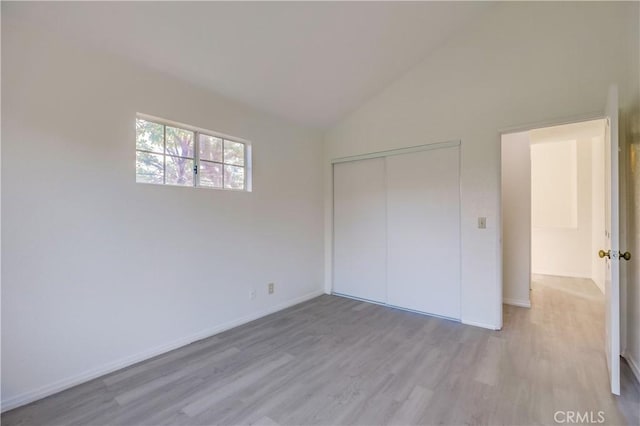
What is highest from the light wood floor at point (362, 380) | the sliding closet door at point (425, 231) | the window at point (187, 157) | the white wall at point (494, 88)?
the white wall at point (494, 88)

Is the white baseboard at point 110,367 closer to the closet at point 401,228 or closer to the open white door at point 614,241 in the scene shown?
the closet at point 401,228

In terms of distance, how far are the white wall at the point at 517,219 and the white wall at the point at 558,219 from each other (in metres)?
1.83

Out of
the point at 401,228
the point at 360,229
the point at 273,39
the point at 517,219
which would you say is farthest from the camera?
the point at 360,229

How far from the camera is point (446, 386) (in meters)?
1.98

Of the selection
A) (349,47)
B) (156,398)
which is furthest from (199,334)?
(349,47)

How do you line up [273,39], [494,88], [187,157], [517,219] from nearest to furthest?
[273,39]
[187,157]
[494,88]
[517,219]

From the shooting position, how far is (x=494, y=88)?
9.59ft

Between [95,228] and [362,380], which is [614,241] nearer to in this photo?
[362,380]

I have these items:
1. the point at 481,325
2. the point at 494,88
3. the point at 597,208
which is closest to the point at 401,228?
the point at 481,325

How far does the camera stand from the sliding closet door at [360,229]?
3.81 meters

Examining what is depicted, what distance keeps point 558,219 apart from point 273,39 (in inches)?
244

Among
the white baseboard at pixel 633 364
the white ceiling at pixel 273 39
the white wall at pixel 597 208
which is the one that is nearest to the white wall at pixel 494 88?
the white ceiling at pixel 273 39

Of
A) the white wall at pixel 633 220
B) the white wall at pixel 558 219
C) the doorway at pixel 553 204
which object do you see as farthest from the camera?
the white wall at pixel 558 219

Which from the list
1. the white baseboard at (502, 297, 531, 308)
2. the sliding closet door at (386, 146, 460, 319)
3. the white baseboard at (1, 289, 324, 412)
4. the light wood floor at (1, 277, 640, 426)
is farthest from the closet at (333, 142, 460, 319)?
the white baseboard at (1, 289, 324, 412)
